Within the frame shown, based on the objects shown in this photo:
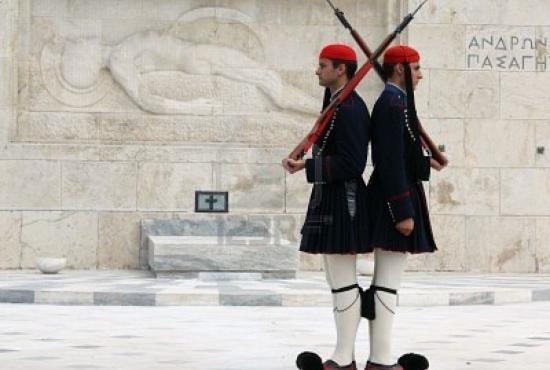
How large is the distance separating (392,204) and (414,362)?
0.85 meters

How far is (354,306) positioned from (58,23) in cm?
1152

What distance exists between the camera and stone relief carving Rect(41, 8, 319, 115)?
17.2 metres

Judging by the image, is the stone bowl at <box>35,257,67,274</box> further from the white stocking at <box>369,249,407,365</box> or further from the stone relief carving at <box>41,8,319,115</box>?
the white stocking at <box>369,249,407,365</box>

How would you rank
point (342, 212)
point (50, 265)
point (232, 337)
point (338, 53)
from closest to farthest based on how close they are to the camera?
point (342, 212)
point (338, 53)
point (232, 337)
point (50, 265)

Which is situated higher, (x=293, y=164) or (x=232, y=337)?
(x=293, y=164)

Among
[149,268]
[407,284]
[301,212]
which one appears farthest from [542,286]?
[149,268]

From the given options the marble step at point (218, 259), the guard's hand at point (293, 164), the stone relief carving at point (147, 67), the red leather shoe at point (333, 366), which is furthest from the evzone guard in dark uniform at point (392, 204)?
the stone relief carving at point (147, 67)

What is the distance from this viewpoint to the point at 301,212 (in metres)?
17.2

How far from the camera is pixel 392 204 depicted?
6625 millimetres

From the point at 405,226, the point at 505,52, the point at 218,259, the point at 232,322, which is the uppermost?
the point at 505,52

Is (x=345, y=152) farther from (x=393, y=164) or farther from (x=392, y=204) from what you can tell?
(x=392, y=204)

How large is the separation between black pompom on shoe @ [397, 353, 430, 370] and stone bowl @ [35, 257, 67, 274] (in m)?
9.66

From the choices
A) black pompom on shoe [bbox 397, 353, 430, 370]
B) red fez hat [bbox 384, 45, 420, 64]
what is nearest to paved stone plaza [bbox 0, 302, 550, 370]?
black pompom on shoe [bbox 397, 353, 430, 370]

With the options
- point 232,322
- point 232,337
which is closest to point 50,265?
point 232,322
